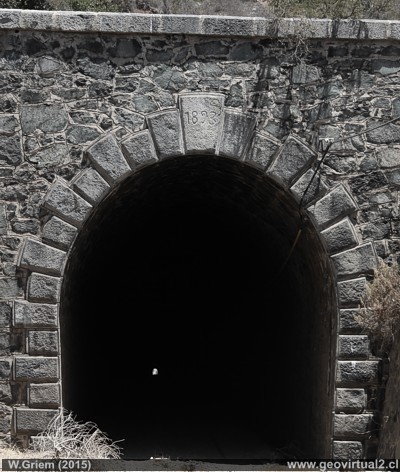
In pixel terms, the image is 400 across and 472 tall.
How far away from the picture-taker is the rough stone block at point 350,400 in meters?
8.45

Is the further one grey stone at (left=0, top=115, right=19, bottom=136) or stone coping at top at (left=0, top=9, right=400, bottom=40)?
grey stone at (left=0, top=115, right=19, bottom=136)

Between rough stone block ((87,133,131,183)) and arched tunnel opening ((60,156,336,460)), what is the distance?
38 centimetres

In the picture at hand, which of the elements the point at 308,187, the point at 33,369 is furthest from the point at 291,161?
the point at 33,369

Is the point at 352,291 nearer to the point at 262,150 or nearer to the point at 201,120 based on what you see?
the point at 262,150

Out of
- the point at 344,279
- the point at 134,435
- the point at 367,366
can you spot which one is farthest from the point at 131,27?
the point at 134,435

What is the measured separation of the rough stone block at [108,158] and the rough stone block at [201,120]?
77 cm

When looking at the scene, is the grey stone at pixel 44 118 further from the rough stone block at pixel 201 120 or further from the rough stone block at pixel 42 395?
the rough stone block at pixel 42 395

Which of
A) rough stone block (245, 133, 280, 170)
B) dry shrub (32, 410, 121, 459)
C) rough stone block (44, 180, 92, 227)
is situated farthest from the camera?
rough stone block (245, 133, 280, 170)

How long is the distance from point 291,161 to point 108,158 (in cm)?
207

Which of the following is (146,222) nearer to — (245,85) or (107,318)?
(107,318)

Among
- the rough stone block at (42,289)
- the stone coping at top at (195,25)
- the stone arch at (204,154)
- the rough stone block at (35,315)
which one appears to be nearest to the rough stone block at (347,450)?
the stone arch at (204,154)

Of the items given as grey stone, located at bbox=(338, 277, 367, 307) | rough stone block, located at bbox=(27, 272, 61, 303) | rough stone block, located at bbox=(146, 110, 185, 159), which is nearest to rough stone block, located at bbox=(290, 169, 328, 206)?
grey stone, located at bbox=(338, 277, 367, 307)

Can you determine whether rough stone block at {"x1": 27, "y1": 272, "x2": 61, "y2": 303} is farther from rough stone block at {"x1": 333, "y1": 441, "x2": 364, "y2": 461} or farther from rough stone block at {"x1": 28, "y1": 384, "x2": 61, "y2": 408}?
rough stone block at {"x1": 333, "y1": 441, "x2": 364, "y2": 461}

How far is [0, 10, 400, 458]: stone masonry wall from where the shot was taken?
8336mm
